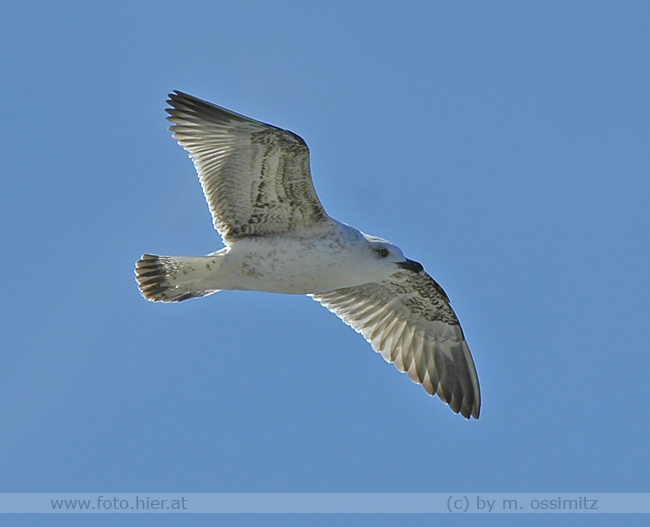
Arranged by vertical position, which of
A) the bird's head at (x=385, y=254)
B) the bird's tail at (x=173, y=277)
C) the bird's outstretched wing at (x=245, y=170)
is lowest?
the bird's tail at (x=173, y=277)

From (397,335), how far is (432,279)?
945 mm

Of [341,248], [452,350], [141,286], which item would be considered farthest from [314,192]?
[452,350]

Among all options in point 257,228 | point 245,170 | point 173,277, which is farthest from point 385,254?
point 173,277

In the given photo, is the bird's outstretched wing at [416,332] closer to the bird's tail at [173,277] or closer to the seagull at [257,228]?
the seagull at [257,228]

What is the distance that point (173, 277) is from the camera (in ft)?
38.5

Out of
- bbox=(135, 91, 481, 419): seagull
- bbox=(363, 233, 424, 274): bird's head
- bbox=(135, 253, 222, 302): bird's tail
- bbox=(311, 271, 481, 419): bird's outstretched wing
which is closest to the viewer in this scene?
bbox=(135, 91, 481, 419): seagull

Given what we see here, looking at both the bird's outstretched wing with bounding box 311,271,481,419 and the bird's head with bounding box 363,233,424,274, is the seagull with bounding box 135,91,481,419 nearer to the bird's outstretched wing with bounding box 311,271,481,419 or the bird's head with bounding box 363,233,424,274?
the bird's head with bounding box 363,233,424,274

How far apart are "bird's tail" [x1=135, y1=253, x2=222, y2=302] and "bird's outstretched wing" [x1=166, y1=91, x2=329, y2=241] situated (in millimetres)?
476

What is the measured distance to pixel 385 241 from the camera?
11500 millimetres

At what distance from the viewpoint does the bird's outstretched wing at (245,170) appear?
11.0 meters

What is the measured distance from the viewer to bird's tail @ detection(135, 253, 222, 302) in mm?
11531

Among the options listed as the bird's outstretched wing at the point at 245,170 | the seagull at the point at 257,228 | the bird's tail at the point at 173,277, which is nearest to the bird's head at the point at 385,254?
the seagull at the point at 257,228

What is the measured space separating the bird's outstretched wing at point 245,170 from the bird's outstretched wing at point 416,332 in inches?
84.8

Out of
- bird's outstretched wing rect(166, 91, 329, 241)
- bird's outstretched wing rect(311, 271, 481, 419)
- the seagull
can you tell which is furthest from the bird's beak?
bird's outstretched wing rect(311, 271, 481, 419)
